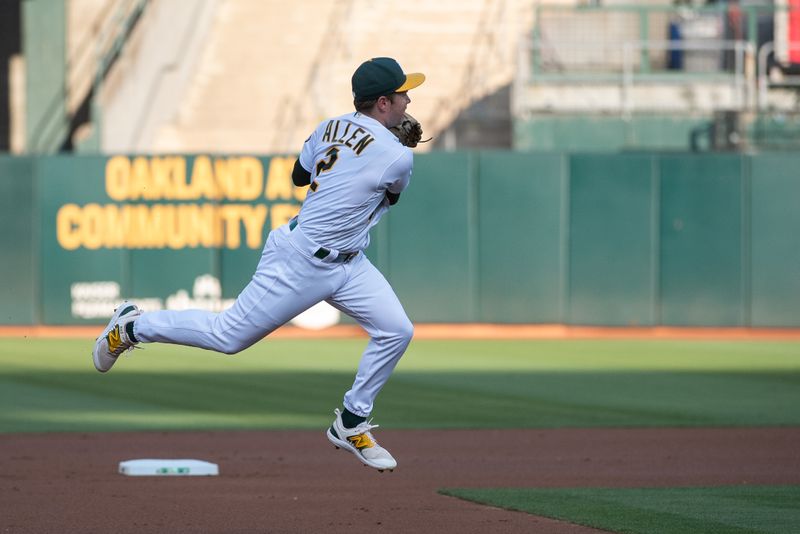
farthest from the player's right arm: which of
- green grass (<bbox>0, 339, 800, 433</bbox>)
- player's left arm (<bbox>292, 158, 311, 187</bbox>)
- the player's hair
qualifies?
green grass (<bbox>0, 339, 800, 433</bbox>)

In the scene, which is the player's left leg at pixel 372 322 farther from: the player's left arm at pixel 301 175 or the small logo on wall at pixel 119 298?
the small logo on wall at pixel 119 298

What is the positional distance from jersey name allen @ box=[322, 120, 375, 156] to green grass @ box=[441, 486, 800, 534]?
92.1 inches

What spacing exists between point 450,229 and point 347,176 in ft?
43.8

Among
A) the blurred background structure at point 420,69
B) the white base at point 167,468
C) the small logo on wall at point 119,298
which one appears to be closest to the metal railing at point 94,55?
the blurred background structure at point 420,69

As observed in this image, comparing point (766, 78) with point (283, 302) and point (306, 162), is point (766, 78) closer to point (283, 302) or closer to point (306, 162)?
point (306, 162)

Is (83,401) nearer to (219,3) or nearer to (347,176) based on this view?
(347,176)

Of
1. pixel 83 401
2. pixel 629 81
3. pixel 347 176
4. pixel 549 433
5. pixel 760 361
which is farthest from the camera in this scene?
pixel 629 81

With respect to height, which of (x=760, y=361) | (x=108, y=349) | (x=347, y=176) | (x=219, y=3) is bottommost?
(x=760, y=361)

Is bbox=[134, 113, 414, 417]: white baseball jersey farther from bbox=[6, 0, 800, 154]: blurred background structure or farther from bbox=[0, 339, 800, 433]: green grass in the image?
bbox=[6, 0, 800, 154]: blurred background structure

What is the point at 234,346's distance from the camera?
24.0ft

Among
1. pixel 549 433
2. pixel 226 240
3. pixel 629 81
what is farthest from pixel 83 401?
pixel 629 81

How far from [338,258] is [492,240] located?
13.4 metres

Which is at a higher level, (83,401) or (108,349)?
(108,349)

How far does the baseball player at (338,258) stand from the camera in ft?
23.8
